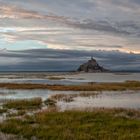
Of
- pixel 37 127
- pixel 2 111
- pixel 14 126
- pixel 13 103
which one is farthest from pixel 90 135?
pixel 13 103

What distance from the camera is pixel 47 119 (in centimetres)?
2759

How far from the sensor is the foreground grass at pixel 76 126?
70.1 ft

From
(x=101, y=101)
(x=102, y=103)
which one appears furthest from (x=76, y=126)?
(x=101, y=101)

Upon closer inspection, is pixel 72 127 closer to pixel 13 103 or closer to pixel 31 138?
pixel 31 138

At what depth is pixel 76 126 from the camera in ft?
80.4

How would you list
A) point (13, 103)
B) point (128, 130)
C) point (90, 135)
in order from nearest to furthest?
1. point (90, 135)
2. point (128, 130)
3. point (13, 103)

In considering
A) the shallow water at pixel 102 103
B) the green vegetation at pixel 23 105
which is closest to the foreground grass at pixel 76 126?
the green vegetation at pixel 23 105

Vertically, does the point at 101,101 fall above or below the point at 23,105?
below

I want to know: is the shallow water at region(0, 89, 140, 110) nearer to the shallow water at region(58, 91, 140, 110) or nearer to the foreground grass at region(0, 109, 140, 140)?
the shallow water at region(58, 91, 140, 110)

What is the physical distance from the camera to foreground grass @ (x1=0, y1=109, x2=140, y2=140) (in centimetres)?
2138

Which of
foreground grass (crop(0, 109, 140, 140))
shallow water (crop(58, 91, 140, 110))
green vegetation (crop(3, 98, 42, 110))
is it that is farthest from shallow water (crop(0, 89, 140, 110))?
foreground grass (crop(0, 109, 140, 140))

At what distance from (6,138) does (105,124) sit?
7917 mm

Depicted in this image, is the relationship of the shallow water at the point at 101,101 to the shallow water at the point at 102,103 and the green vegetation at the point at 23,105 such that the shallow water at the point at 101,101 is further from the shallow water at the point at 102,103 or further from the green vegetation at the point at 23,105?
the green vegetation at the point at 23,105

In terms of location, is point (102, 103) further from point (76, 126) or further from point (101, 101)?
point (76, 126)
